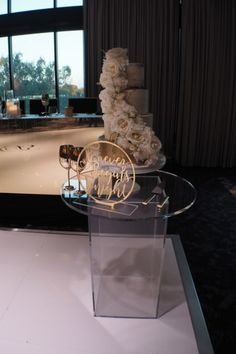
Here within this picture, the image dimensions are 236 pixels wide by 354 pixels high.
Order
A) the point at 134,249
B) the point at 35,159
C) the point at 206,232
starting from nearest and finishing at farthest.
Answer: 1. the point at 134,249
2. the point at 206,232
3. the point at 35,159

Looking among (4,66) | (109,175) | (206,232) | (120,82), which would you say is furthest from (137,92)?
(4,66)

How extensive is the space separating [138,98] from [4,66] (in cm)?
613

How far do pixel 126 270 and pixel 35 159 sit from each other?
2.11m

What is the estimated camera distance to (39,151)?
139 inches

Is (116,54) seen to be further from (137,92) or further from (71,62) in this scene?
(71,62)

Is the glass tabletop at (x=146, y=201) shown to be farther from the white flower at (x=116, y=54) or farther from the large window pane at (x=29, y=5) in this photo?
the large window pane at (x=29, y=5)

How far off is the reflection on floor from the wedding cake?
1641 millimetres

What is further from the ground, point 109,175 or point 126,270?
point 109,175

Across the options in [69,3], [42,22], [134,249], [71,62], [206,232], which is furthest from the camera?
[71,62]

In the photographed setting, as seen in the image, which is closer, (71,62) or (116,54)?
(116,54)

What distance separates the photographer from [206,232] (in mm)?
3178

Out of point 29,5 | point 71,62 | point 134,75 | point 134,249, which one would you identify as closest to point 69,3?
point 29,5

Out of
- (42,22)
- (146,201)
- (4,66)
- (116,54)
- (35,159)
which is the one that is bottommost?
(35,159)

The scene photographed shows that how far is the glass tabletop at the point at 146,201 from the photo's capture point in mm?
1218
